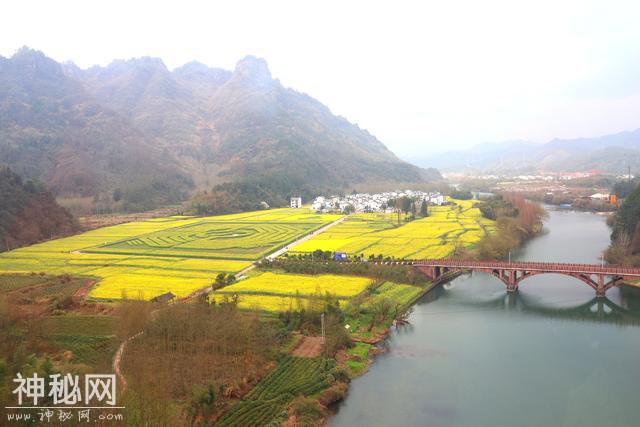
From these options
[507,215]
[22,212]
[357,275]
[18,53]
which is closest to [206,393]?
[357,275]

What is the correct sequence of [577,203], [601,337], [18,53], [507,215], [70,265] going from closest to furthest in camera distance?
1. [601,337]
2. [70,265]
3. [507,215]
4. [577,203]
5. [18,53]

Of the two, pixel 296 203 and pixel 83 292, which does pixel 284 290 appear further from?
pixel 296 203

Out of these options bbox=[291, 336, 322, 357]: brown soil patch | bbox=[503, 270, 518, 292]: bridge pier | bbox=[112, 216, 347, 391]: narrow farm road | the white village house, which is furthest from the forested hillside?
bbox=[503, 270, 518, 292]: bridge pier

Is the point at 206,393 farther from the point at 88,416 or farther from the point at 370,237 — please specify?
the point at 370,237

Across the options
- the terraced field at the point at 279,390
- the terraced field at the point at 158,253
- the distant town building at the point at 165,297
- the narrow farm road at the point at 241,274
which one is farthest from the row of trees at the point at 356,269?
the terraced field at the point at 279,390

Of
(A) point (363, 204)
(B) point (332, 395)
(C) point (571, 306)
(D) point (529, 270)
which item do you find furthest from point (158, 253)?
(A) point (363, 204)

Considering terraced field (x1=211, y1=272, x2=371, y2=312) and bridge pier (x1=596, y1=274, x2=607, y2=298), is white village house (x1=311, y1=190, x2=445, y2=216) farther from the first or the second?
bridge pier (x1=596, y1=274, x2=607, y2=298)

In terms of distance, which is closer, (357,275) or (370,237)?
(357,275)
